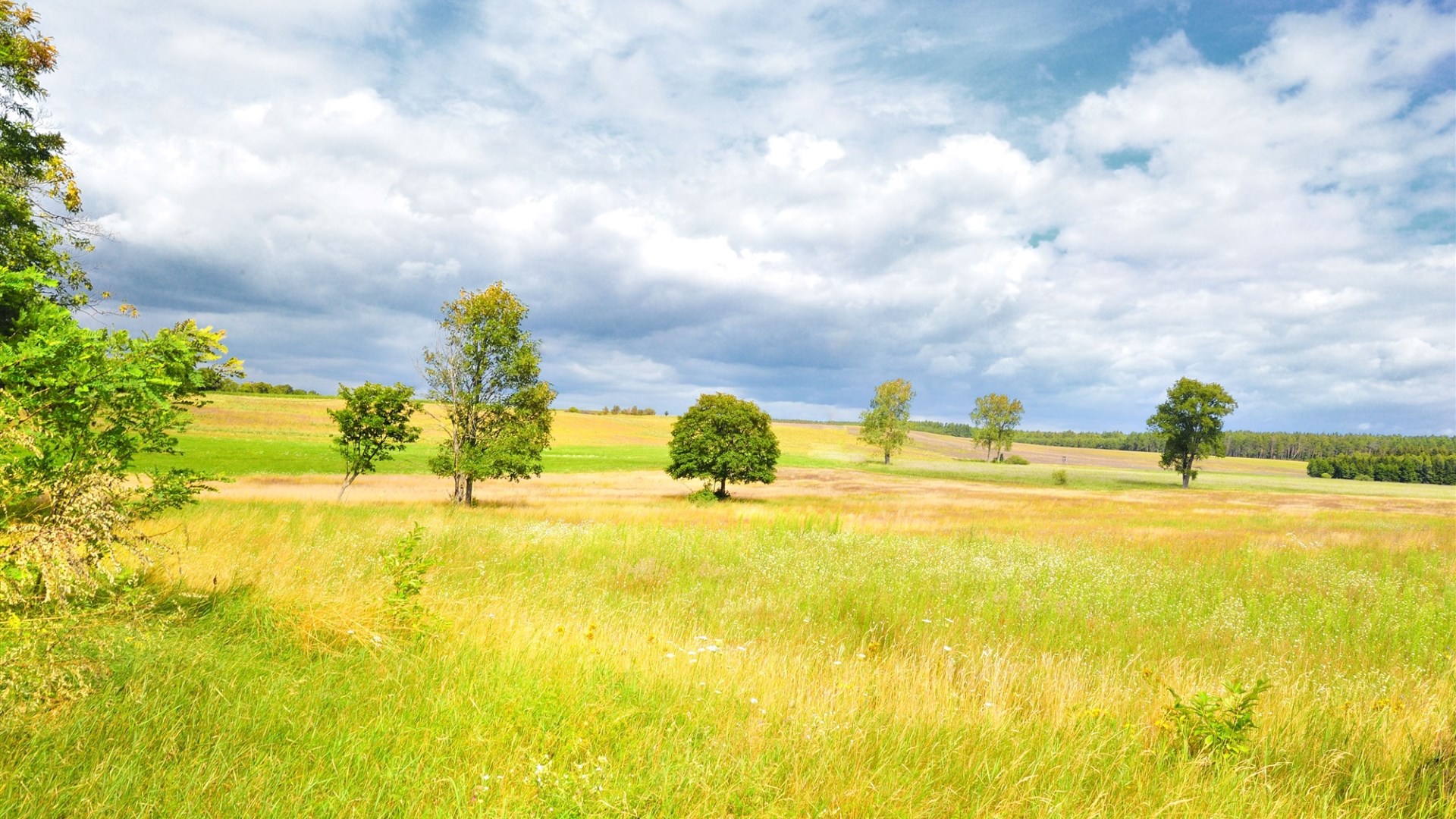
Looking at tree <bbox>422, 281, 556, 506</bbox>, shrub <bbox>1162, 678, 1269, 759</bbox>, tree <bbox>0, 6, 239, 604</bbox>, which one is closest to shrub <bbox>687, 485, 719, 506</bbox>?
tree <bbox>422, 281, 556, 506</bbox>

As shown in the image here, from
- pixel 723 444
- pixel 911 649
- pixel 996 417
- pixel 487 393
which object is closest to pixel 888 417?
pixel 996 417

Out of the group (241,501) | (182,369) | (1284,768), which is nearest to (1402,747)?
(1284,768)

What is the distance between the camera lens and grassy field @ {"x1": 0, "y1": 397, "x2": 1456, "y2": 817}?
3.26 meters

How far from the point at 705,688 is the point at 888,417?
3901 inches

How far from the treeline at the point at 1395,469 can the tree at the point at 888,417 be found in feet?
282

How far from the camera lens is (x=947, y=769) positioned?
12.7 feet

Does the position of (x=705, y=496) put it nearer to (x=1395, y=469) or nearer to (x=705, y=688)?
(x=705, y=688)

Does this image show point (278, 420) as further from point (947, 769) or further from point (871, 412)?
point (947, 769)

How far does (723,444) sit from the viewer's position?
39344 millimetres

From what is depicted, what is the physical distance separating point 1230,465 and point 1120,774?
6946 inches

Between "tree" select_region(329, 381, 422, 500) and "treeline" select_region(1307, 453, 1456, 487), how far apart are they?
156566 mm

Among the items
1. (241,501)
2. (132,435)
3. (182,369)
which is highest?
(182,369)

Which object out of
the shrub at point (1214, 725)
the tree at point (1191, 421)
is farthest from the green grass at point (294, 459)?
the tree at point (1191, 421)

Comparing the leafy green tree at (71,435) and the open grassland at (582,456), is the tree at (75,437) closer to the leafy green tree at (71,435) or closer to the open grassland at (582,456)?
the leafy green tree at (71,435)
